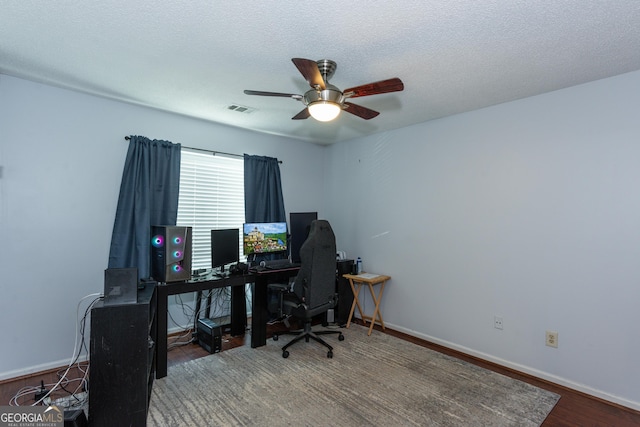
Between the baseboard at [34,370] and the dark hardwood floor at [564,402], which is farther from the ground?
the baseboard at [34,370]

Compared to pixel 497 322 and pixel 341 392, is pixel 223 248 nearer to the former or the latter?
pixel 341 392

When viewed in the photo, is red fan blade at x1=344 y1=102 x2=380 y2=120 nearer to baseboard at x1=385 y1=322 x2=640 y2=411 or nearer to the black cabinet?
the black cabinet

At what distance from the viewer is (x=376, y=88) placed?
82.0 inches

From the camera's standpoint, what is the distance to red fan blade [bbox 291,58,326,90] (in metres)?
1.76

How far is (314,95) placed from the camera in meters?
2.17

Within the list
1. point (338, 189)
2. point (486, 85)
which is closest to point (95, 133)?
point (338, 189)

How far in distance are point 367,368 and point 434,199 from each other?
1899 millimetres

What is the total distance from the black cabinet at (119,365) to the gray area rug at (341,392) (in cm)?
22

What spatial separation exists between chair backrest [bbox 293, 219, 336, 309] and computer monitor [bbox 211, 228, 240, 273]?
0.85m

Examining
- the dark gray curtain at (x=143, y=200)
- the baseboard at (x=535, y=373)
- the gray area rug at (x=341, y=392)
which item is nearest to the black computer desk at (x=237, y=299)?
the gray area rug at (x=341, y=392)

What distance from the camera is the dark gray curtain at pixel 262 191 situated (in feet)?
13.1

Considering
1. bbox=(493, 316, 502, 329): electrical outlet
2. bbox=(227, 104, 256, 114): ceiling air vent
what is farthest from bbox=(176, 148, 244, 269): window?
bbox=(493, 316, 502, 329): electrical outlet

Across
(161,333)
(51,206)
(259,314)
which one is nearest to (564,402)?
(259,314)

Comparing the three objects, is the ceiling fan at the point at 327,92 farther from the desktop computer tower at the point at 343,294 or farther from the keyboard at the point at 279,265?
the desktop computer tower at the point at 343,294
